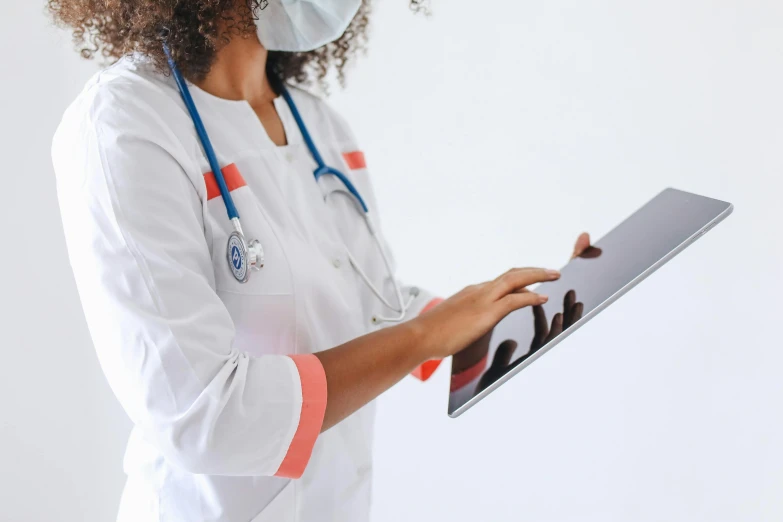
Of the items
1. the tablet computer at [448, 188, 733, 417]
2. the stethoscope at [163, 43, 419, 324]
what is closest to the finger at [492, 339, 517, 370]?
the tablet computer at [448, 188, 733, 417]

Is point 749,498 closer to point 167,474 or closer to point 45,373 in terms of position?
point 167,474

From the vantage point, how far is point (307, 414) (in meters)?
0.77

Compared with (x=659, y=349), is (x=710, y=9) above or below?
above

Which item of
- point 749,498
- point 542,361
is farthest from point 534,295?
point 749,498

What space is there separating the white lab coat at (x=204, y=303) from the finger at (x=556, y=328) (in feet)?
0.81

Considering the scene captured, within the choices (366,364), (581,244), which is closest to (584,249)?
(581,244)

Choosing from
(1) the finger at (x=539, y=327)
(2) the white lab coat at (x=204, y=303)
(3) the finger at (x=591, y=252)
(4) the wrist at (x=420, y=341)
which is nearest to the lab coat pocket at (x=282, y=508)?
(2) the white lab coat at (x=204, y=303)

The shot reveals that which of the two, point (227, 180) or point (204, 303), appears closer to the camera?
point (204, 303)

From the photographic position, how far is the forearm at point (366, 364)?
0.79 m

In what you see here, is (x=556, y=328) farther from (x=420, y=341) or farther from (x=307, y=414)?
(x=307, y=414)

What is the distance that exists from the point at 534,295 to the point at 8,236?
3.57 feet

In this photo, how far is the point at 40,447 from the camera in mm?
1543

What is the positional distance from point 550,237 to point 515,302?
2.38 ft

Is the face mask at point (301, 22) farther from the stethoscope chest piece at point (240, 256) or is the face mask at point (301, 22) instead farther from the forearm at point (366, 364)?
the forearm at point (366, 364)
